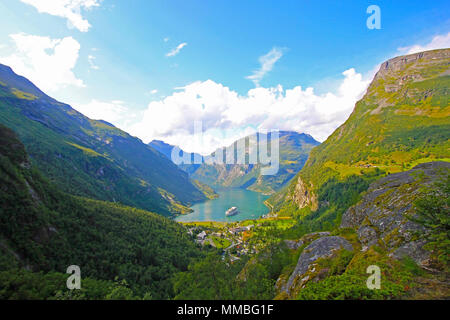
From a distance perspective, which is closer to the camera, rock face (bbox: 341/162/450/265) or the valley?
the valley

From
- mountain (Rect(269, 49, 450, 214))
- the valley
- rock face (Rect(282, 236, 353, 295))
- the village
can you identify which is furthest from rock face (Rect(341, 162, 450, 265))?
the village

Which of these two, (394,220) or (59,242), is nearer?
(394,220)

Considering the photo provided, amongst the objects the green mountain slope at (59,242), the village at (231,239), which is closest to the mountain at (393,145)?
the village at (231,239)

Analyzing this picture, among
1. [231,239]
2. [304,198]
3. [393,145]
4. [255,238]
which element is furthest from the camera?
[304,198]

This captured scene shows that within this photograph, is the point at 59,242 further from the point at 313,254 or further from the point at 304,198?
the point at 304,198

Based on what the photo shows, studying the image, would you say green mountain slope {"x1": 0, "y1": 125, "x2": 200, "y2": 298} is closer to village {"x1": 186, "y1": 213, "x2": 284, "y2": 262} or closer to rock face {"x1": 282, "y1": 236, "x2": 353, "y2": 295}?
rock face {"x1": 282, "y1": 236, "x2": 353, "y2": 295}

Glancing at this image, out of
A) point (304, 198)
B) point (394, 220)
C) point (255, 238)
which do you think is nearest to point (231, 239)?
point (255, 238)
